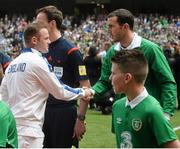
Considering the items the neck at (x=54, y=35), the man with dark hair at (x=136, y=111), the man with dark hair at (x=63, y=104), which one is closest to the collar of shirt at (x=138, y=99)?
the man with dark hair at (x=136, y=111)

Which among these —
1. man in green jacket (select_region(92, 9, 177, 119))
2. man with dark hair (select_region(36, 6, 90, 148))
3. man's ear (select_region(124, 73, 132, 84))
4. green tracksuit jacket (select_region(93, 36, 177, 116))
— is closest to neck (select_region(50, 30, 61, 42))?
man with dark hair (select_region(36, 6, 90, 148))

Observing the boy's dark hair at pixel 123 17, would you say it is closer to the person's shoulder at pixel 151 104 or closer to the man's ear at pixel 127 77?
the man's ear at pixel 127 77

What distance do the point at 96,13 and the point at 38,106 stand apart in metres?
42.4

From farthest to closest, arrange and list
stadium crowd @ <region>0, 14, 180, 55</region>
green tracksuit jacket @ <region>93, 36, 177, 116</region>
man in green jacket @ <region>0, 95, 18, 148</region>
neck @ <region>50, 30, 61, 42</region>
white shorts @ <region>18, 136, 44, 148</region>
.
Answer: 1. stadium crowd @ <region>0, 14, 180, 55</region>
2. neck @ <region>50, 30, 61, 42</region>
3. green tracksuit jacket @ <region>93, 36, 177, 116</region>
4. white shorts @ <region>18, 136, 44, 148</region>
5. man in green jacket @ <region>0, 95, 18, 148</region>

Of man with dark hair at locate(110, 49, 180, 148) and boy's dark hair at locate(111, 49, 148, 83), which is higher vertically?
boy's dark hair at locate(111, 49, 148, 83)

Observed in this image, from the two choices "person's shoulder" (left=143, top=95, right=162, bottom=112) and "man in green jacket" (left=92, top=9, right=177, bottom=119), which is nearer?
"person's shoulder" (left=143, top=95, right=162, bottom=112)

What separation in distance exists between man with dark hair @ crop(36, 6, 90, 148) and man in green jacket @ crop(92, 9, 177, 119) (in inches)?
12.8

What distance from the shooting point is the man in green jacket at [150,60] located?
5.24 m

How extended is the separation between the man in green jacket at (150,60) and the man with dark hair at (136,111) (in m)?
1.23

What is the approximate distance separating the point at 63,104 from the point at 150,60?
3.49ft

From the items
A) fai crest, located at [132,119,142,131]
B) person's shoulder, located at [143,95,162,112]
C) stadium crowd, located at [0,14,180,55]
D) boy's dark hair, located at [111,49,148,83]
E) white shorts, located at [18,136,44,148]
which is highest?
stadium crowd, located at [0,14,180,55]

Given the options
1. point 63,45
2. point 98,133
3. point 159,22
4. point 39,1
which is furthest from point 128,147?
point 39,1

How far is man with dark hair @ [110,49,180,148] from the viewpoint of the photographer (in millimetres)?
3686

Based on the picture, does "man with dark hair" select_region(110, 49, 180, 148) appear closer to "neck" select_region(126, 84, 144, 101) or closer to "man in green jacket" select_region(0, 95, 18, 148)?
"neck" select_region(126, 84, 144, 101)
